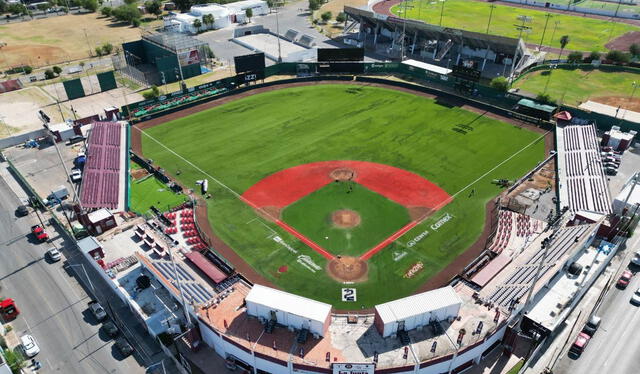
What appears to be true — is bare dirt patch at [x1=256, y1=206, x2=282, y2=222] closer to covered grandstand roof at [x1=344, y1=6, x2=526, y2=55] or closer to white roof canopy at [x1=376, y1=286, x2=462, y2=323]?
white roof canopy at [x1=376, y1=286, x2=462, y2=323]

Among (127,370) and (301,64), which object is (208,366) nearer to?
(127,370)

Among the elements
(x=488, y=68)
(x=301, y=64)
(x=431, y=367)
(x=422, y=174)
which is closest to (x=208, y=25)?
(x=301, y=64)

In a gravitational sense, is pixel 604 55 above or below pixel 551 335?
above

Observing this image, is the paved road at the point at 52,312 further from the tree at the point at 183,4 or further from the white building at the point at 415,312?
the tree at the point at 183,4

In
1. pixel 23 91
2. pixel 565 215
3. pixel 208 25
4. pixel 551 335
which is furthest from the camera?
pixel 208 25

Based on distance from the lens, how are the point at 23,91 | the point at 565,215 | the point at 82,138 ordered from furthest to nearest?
the point at 23,91 < the point at 82,138 < the point at 565,215

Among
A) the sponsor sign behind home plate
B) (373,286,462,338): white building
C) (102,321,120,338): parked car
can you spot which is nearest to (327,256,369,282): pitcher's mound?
(373,286,462,338): white building

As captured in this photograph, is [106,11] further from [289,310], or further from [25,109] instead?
[289,310]
